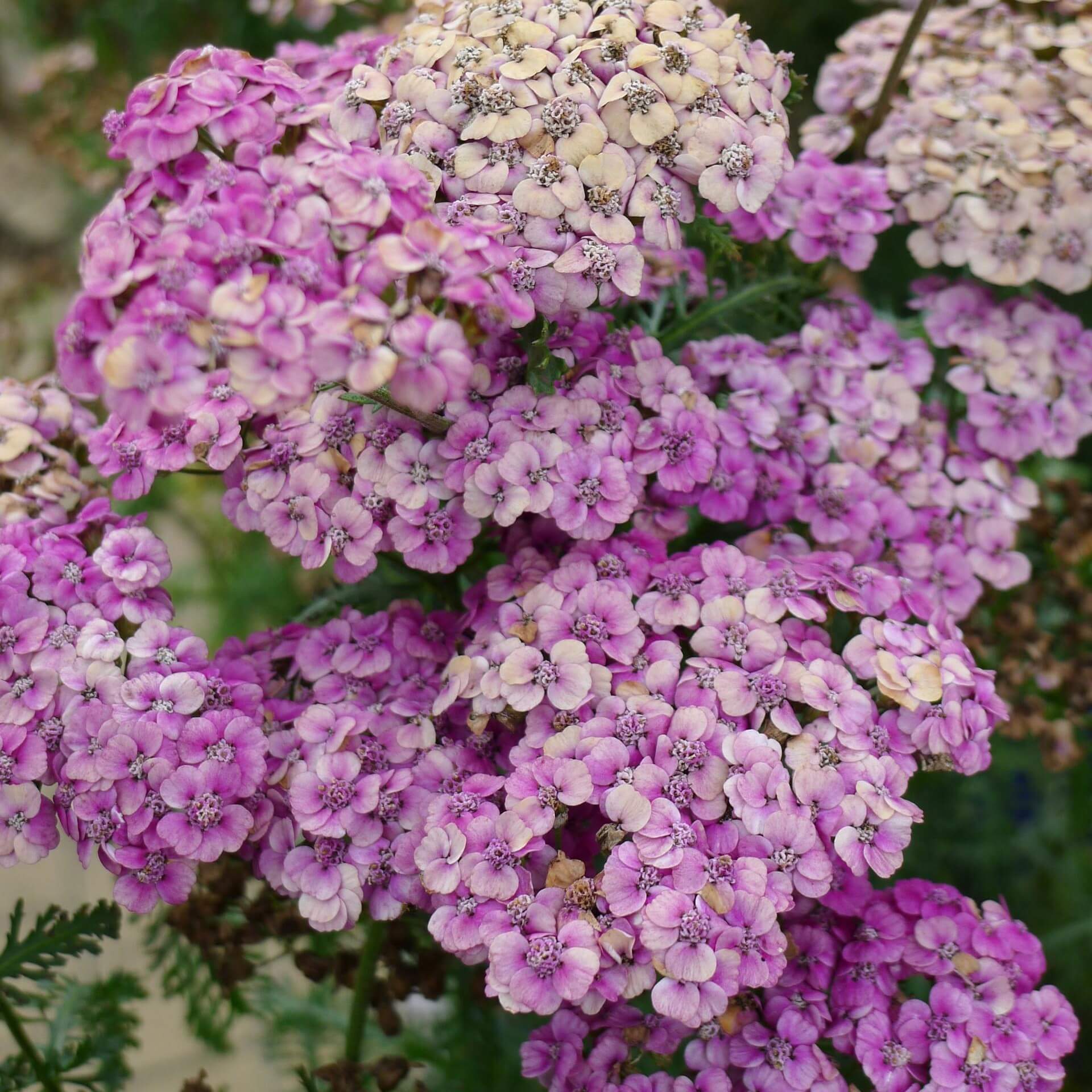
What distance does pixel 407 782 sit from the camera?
1128 millimetres

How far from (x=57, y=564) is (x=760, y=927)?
32.3 inches

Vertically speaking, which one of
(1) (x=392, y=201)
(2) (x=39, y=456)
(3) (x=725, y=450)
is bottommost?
(3) (x=725, y=450)

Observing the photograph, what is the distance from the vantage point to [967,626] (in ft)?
5.03

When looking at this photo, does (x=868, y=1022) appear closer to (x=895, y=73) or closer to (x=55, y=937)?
(x=55, y=937)

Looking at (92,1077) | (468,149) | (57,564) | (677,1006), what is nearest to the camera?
(677,1006)

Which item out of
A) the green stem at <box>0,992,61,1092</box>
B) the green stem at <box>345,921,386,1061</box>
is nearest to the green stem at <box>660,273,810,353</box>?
the green stem at <box>345,921,386,1061</box>

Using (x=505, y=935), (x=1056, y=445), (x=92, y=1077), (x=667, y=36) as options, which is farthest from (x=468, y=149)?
(x=92, y=1077)

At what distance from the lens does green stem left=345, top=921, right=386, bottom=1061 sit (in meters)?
1.33

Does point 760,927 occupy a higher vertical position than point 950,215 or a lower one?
lower

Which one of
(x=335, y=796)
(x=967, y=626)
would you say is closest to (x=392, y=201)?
(x=335, y=796)

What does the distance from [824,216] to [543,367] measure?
511mm

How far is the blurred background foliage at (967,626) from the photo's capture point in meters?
1.64

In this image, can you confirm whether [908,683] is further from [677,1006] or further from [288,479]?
[288,479]

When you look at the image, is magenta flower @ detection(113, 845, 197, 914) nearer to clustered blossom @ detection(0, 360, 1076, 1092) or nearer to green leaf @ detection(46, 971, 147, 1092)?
clustered blossom @ detection(0, 360, 1076, 1092)
